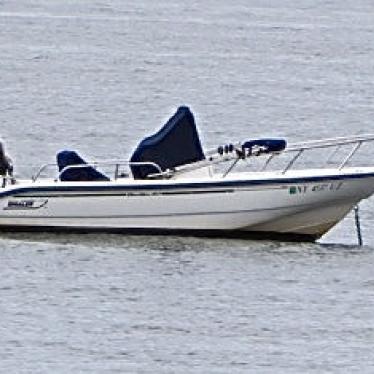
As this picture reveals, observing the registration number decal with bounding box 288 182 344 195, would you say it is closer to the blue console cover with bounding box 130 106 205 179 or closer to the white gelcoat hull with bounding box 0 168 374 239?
the white gelcoat hull with bounding box 0 168 374 239

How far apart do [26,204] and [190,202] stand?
2.51 m

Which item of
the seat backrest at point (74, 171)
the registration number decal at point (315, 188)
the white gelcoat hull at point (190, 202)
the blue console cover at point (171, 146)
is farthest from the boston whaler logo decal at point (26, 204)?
the registration number decal at point (315, 188)

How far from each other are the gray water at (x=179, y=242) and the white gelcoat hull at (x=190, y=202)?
325 millimetres

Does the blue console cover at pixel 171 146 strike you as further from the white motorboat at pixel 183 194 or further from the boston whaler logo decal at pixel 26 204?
the boston whaler logo decal at pixel 26 204

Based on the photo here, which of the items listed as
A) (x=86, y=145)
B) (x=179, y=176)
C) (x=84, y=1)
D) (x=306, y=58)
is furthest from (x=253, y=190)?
(x=84, y=1)

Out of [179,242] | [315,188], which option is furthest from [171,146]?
[315,188]

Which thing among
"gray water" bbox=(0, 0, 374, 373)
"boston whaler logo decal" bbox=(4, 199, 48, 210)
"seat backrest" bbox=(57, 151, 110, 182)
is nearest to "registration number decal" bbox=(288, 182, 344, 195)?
"gray water" bbox=(0, 0, 374, 373)

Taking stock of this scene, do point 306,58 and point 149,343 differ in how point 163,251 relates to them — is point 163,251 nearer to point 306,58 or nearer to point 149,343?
point 149,343

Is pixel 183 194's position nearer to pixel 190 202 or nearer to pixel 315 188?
pixel 190 202

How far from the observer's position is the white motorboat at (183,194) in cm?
3628

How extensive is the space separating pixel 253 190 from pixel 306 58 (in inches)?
1819

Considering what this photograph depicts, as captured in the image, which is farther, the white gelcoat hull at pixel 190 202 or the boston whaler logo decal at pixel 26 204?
the boston whaler logo decal at pixel 26 204

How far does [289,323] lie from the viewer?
31.4 m

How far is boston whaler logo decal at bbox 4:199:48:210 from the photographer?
36.4m
